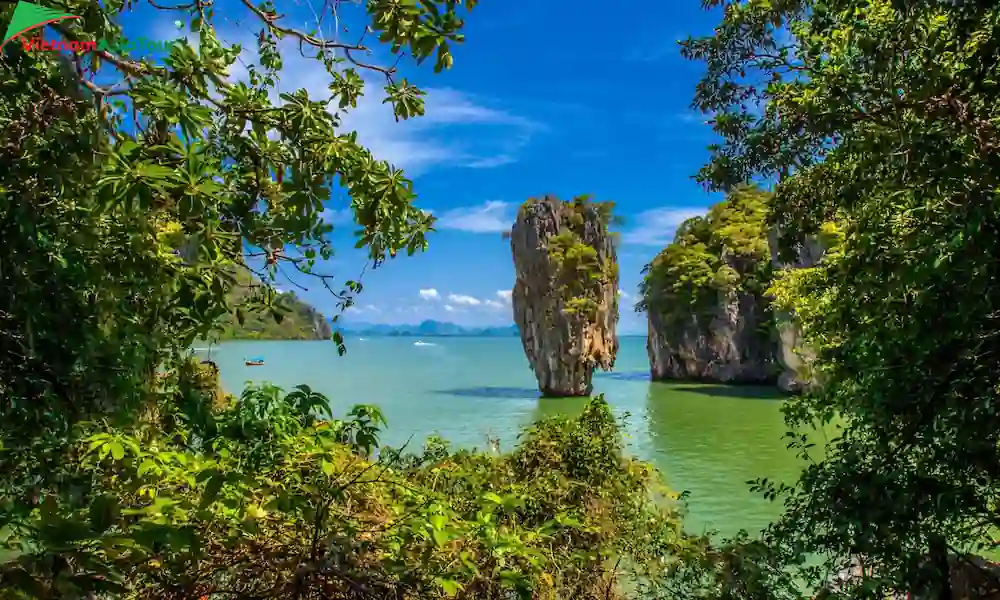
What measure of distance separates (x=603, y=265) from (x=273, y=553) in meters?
30.4

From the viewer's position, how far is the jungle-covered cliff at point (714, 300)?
122ft

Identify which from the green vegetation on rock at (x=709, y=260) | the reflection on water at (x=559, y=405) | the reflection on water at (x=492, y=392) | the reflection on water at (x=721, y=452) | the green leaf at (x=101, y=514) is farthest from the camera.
Answer: the green vegetation on rock at (x=709, y=260)

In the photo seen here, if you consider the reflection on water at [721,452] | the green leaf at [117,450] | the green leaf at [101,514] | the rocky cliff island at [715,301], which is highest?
the rocky cliff island at [715,301]

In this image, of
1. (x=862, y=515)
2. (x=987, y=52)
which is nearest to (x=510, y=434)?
(x=862, y=515)

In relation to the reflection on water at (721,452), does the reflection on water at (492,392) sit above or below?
above

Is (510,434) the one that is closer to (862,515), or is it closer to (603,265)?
(603,265)

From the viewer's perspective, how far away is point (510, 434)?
20344 mm

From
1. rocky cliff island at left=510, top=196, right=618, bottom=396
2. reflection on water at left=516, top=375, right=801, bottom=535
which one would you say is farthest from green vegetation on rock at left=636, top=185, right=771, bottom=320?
rocky cliff island at left=510, top=196, right=618, bottom=396

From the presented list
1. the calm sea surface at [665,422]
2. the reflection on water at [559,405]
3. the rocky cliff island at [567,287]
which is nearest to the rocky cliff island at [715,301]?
the calm sea surface at [665,422]

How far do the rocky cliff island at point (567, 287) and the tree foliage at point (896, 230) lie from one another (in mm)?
27044

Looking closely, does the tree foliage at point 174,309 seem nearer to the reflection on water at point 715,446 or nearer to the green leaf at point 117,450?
the green leaf at point 117,450

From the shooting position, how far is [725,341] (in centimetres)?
3812

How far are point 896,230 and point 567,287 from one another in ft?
93.6

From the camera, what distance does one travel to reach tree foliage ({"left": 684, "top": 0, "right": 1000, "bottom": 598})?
264 centimetres
